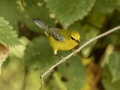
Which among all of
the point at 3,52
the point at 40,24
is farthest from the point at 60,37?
the point at 3,52

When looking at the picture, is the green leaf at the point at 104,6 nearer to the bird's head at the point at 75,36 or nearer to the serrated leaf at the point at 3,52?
the bird's head at the point at 75,36

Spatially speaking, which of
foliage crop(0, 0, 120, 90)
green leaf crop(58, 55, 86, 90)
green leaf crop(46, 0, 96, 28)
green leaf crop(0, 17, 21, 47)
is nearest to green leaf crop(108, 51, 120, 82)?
foliage crop(0, 0, 120, 90)

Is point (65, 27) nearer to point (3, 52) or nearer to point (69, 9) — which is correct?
point (69, 9)

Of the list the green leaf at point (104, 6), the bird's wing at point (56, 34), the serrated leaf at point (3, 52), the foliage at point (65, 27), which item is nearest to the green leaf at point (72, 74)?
the foliage at point (65, 27)

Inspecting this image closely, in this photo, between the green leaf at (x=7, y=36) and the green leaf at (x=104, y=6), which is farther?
the green leaf at (x=104, y=6)

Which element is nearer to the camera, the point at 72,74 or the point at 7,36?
the point at 7,36

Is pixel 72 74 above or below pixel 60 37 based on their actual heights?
below
